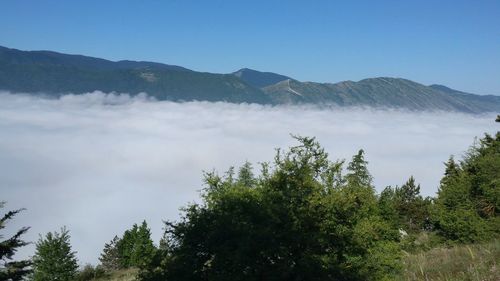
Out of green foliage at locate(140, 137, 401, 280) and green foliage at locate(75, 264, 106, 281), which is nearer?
green foliage at locate(140, 137, 401, 280)

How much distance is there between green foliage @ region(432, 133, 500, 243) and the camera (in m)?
31.7

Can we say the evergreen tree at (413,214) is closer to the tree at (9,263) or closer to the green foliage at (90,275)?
the green foliage at (90,275)

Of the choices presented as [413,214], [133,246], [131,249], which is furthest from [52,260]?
[413,214]

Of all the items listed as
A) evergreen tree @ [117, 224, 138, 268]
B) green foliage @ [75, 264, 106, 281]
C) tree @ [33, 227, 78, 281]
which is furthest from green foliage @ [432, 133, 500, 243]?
evergreen tree @ [117, 224, 138, 268]

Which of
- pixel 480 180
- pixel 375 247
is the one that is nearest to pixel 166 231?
pixel 375 247

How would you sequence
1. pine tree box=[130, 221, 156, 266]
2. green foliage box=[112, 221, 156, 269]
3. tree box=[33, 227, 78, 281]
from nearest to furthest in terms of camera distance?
tree box=[33, 227, 78, 281], pine tree box=[130, 221, 156, 266], green foliage box=[112, 221, 156, 269]

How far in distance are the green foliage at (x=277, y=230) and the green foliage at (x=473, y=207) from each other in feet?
69.0

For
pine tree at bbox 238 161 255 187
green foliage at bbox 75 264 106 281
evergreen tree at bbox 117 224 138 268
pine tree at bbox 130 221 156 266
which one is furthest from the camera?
evergreen tree at bbox 117 224 138 268

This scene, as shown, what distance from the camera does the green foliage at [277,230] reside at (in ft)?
37.0

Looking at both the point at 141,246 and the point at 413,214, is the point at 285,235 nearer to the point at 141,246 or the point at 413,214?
the point at 413,214

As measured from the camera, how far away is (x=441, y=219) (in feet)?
114

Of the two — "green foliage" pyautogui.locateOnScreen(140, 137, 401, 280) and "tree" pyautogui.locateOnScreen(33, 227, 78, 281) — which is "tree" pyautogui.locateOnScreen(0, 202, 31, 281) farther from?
"tree" pyautogui.locateOnScreen(33, 227, 78, 281)

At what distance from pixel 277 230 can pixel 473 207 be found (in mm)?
30177

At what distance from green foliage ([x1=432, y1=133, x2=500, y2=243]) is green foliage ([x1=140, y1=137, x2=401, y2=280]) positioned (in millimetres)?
21042
